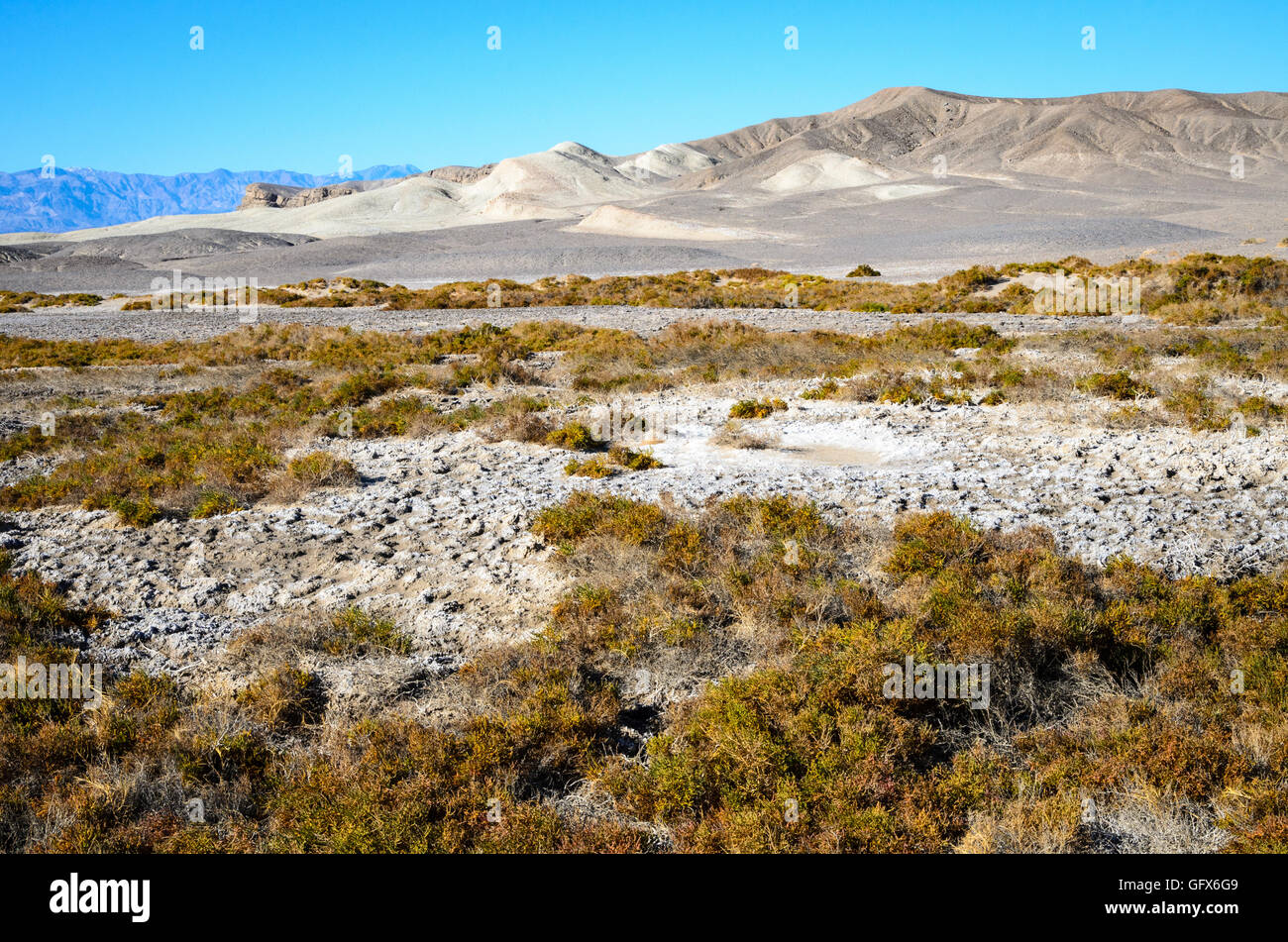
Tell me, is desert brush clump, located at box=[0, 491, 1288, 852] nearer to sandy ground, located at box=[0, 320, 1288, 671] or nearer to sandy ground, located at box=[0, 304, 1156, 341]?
sandy ground, located at box=[0, 320, 1288, 671]

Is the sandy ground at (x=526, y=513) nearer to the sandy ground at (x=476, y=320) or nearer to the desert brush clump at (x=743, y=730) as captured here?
the desert brush clump at (x=743, y=730)

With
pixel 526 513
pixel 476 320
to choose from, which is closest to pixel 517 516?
pixel 526 513

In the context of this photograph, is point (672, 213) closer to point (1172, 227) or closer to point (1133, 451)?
point (1172, 227)

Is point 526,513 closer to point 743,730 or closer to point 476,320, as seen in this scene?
point 743,730

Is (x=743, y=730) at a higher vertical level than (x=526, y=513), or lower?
lower

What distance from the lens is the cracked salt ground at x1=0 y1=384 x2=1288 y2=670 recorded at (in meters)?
6.63

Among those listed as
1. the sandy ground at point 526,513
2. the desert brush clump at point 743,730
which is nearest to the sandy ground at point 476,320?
the sandy ground at point 526,513

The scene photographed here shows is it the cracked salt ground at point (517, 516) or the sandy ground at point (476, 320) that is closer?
the cracked salt ground at point (517, 516)

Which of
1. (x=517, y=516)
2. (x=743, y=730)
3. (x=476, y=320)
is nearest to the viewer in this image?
(x=743, y=730)

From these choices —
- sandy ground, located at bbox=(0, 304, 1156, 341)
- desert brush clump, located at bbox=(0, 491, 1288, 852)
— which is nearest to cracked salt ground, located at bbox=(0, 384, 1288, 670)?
desert brush clump, located at bbox=(0, 491, 1288, 852)

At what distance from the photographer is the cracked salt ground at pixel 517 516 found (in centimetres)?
663

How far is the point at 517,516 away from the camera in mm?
8148
